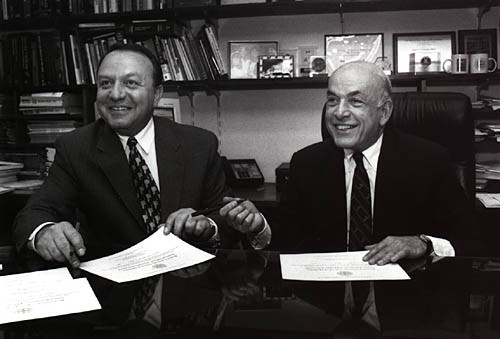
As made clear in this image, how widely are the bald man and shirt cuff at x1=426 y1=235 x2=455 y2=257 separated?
25 centimetres

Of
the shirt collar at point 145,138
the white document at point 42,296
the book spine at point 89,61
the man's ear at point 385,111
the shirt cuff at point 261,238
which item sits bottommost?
the shirt cuff at point 261,238

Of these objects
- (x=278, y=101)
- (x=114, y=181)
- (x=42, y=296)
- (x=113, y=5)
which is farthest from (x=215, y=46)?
(x=42, y=296)

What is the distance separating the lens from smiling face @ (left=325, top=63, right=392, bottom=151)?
62.9 inches

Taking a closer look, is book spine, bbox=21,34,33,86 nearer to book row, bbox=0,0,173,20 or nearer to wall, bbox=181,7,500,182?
book row, bbox=0,0,173,20

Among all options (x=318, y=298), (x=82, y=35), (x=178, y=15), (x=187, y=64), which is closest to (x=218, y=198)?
(x=318, y=298)

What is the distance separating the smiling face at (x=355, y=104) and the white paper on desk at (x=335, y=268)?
1.85 ft

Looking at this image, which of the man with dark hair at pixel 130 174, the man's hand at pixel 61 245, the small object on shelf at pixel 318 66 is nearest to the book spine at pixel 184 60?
the small object on shelf at pixel 318 66

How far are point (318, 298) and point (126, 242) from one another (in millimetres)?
857

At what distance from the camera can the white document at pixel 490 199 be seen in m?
2.14

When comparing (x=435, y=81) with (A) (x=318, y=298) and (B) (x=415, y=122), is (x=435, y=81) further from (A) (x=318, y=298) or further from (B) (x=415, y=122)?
(A) (x=318, y=298)

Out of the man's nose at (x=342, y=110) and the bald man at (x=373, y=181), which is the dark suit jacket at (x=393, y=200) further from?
the man's nose at (x=342, y=110)

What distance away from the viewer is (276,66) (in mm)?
2748

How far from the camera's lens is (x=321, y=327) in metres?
0.74

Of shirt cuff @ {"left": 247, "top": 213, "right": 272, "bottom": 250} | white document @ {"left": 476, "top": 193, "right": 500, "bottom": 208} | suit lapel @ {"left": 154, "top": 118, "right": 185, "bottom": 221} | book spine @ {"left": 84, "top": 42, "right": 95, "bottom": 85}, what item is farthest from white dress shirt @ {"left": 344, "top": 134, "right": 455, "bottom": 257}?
book spine @ {"left": 84, "top": 42, "right": 95, "bottom": 85}
